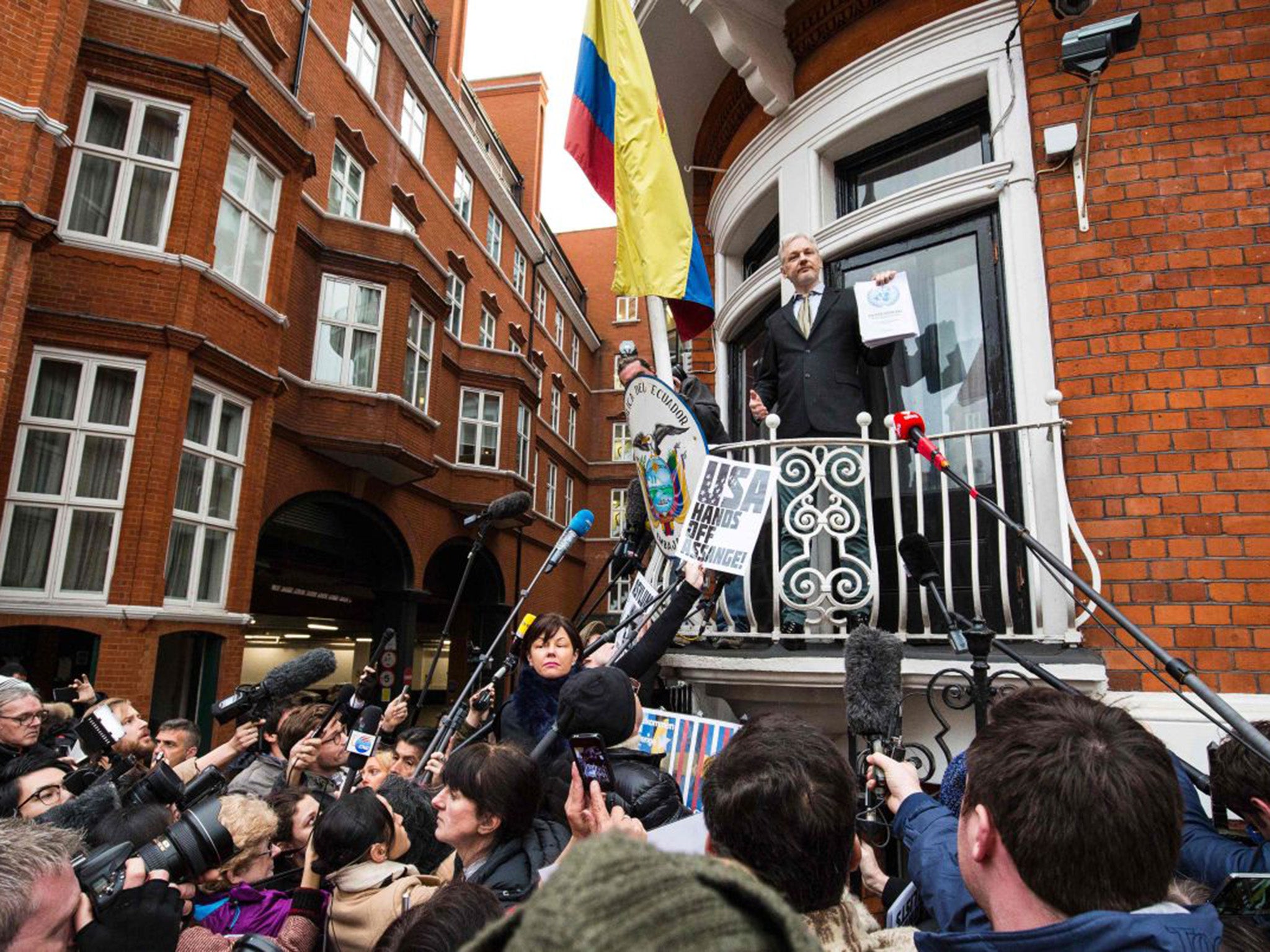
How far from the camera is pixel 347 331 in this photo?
47.8 feet

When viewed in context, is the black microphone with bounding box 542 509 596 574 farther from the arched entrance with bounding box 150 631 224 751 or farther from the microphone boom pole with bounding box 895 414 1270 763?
the arched entrance with bounding box 150 631 224 751

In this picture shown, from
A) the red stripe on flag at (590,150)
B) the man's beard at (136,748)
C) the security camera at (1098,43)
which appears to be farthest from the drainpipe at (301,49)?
the security camera at (1098,43)

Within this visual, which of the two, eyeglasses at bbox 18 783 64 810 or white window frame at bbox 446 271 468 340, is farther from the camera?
white window frame at bbox 446 271 468 340

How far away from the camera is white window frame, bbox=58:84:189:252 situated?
9.45 metres

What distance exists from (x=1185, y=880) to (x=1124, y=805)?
72 centimetres

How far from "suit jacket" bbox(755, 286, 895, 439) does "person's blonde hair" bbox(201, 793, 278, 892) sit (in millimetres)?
3361

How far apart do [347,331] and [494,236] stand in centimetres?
990

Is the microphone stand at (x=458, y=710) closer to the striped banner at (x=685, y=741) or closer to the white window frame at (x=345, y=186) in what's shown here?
the striped banner at (x=685, y=741)

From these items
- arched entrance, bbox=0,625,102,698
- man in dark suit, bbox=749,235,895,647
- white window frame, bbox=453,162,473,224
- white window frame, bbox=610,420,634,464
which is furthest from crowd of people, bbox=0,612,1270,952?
white window frame, bbox=610,420,634,464

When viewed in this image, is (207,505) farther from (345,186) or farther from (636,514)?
(345,186)

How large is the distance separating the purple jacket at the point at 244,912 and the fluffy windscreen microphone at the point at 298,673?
82 cm

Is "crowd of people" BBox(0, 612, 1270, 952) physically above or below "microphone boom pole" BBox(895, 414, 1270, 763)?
below

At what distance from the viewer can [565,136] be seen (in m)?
5.96

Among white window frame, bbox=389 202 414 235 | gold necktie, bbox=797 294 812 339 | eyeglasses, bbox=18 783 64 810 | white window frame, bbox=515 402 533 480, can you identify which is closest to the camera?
eyeglasses, bbox=18 783 64 810
